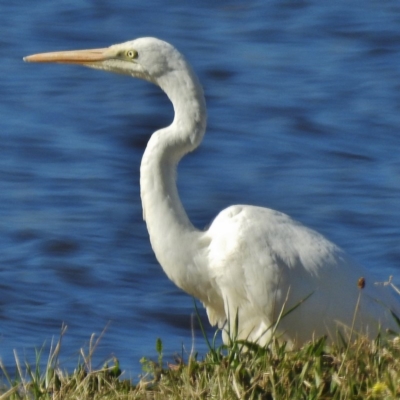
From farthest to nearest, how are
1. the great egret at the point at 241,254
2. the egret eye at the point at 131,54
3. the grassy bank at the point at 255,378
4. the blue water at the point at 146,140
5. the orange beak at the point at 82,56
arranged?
the blue water at the point at 146,140 < the orange beak at the point at 82,56 < the egret eye at the point at 131,54 < the great egret at the point at 241,254 < the grassy bank at the point at 255,378

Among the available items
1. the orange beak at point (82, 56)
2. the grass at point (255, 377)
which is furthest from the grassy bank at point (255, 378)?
the orange beak at point (82, 56)

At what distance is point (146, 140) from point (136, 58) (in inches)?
220

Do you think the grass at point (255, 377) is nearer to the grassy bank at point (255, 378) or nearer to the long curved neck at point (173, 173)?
the grassy bank at point (255, 378)

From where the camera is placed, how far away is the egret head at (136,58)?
16.3 ft

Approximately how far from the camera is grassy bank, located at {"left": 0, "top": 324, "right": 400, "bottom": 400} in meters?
3.45

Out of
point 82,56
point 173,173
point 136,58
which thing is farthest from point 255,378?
point 82,56

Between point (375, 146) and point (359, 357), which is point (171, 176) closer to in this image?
point (359, 357)

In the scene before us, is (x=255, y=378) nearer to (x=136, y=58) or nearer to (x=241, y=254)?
(x=241, y=254)

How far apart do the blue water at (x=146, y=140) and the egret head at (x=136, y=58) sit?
6.12 feet

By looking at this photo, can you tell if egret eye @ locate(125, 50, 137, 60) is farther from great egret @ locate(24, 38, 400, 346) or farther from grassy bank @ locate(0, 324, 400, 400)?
grassy bank @ locate(0, 324, 400, 400)

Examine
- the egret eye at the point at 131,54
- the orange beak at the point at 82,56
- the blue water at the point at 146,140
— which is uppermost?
the egret eye at the point at 131,54

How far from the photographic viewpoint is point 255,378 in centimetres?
351

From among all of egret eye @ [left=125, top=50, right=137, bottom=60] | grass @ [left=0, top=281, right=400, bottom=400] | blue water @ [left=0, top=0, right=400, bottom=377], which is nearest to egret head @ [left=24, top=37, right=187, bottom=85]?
egret eye @ [left=125, top=50, right=137, bottom=60]

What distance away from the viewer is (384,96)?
11938 millimetres
